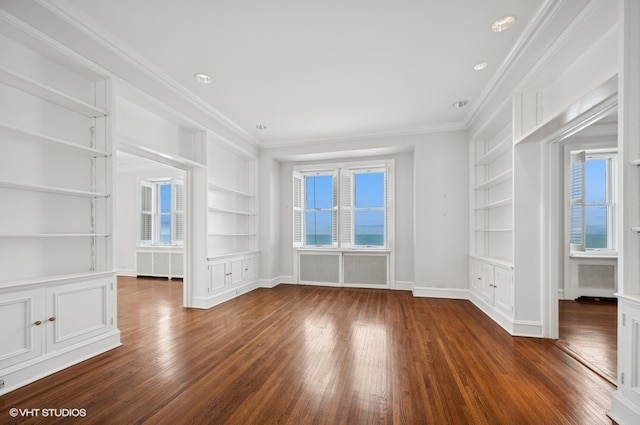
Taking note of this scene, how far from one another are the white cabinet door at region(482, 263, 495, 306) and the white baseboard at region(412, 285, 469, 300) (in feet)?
2.30

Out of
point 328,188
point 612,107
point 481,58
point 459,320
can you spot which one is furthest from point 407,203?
point 612,107

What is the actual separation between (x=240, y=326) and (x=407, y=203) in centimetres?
400

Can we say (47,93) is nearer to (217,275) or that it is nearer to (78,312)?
(78,312)

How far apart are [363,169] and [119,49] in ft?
15.1

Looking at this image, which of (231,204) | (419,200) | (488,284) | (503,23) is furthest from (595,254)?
(231,204)

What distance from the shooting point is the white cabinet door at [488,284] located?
4.01 metres

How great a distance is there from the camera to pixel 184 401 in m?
2.03

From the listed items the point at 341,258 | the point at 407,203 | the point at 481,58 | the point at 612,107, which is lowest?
the point at 341,258

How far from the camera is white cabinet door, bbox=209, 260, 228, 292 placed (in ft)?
14.9

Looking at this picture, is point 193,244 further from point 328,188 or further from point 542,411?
point 542,411

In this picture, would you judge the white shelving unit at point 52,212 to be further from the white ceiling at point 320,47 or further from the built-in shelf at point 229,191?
the built-in shelf at point 229,191

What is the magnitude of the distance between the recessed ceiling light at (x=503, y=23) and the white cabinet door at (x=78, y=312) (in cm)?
448

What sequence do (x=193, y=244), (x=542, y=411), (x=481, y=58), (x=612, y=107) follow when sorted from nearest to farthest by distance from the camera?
(x=542, y=411)
(x=612, y=107)
(x=481, y=58)
(x=193, y=244)

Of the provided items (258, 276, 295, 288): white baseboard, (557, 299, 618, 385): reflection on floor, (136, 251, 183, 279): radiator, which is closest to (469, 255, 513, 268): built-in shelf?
(557, 299, 618, 385): reflection on floor
